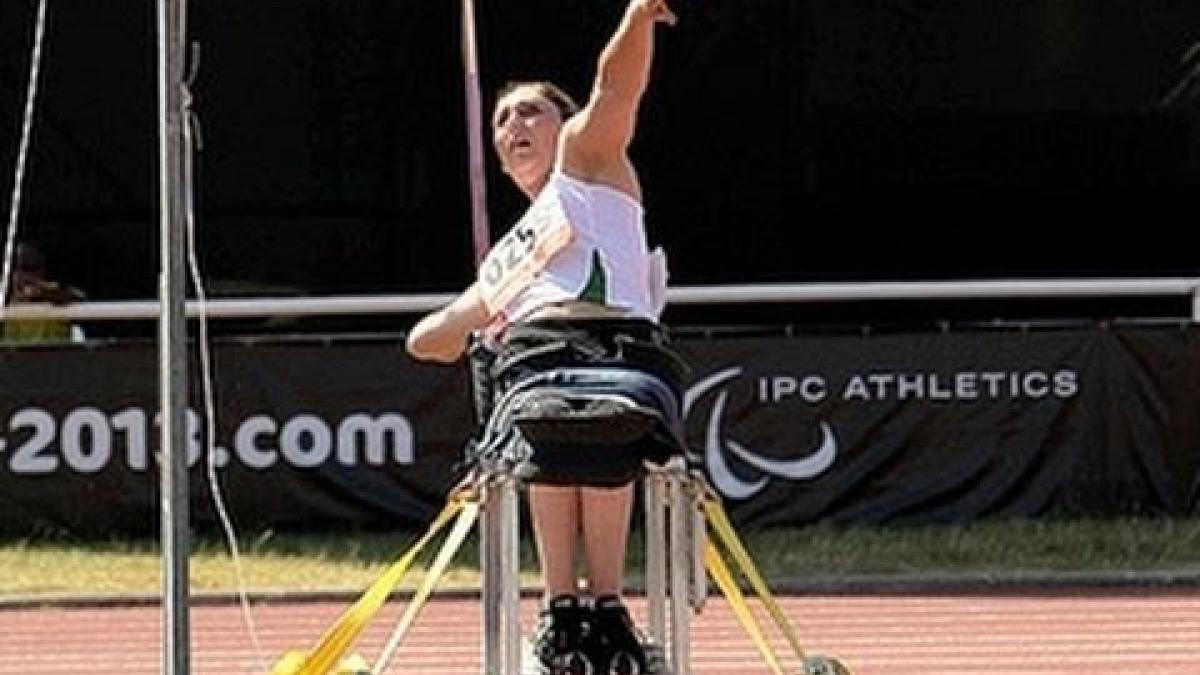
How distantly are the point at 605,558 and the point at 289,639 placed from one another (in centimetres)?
679

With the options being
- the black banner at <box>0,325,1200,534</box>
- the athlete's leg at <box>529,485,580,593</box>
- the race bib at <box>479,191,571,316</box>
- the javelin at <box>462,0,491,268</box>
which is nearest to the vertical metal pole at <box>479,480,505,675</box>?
the athlete's leg at <box>529,485,580,593</box>

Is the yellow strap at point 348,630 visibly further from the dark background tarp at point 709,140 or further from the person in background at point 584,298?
the dark background tarp at point 709,140

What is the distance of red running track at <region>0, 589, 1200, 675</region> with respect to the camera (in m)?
12.2

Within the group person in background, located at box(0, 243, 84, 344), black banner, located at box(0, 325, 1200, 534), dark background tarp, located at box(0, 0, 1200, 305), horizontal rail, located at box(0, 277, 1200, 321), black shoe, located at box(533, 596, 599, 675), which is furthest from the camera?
dark background tarp, located at box(0, 0, 1200, 305)

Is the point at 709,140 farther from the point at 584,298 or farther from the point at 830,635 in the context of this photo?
the point at 584,298

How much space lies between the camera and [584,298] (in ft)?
22.1

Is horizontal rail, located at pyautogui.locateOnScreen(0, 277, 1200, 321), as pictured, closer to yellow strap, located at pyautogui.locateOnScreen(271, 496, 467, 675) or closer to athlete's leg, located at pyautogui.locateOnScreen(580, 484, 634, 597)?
yellow strap, located at pyautogui.locateOnScreen(271, 496, 467, 675)

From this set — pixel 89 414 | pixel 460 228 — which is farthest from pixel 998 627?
pixel 460 228

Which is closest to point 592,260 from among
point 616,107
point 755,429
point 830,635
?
point 616,107

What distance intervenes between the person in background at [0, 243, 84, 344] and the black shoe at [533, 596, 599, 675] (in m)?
10.8

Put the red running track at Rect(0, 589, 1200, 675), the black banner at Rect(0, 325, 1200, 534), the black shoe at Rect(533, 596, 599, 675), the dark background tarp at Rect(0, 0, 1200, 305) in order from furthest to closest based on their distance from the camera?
the dark background tarp at Rect(0, 0, 1200, 305) → the black banner at Rect(0, 325, 1200, 534) → the red running track at Rect(0, 589, 1200, 675) → the black shoe at Rect(533, 596, 599, 675)

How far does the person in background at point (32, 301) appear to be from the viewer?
17453 mm

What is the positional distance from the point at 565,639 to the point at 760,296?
38.3 feet

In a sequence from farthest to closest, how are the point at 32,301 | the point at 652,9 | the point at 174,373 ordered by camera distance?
the point at 32,301 → the point at 174,373 → the point at 652,9
